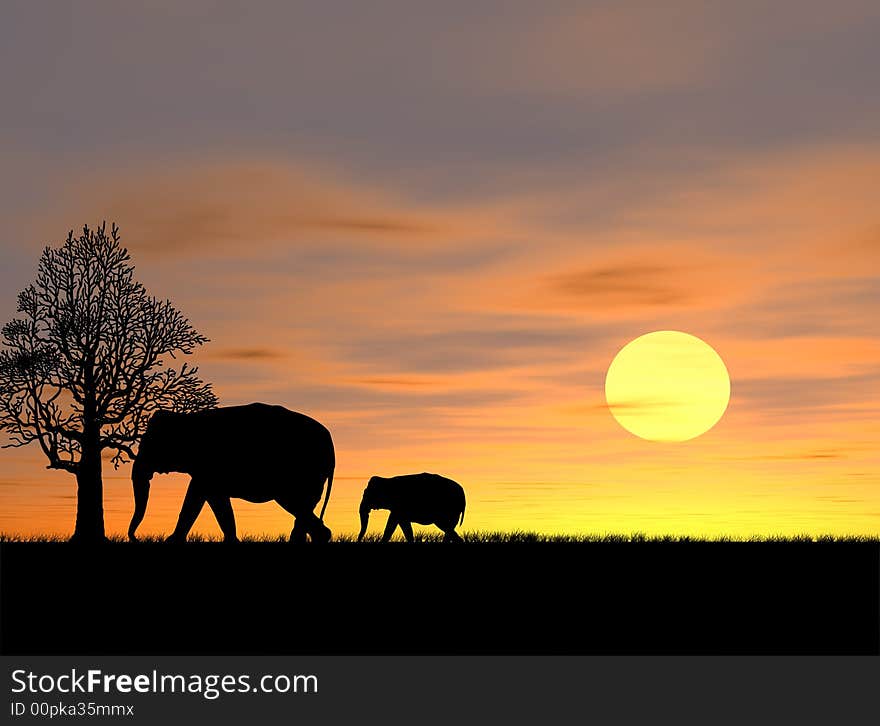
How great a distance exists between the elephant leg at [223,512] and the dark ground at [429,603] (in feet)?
16.3

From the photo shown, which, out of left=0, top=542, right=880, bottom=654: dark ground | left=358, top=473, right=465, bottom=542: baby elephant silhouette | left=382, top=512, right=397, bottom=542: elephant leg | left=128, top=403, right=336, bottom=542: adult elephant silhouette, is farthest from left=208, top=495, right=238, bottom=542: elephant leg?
left=358, top=473, right=465, bottom=542: baby elephant silhouette

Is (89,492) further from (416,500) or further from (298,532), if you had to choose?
(416,500)

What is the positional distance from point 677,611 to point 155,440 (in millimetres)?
17575

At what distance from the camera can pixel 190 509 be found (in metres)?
30.6

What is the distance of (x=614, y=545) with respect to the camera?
2881 cm

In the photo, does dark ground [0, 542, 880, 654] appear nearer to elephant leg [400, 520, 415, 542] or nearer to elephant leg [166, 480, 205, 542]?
elephant leg [166, 480, 205, 542]

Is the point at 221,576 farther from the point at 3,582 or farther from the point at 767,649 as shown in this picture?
the point at 767,649

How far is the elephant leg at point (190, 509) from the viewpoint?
30031mm

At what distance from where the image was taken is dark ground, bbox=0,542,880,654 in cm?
1648

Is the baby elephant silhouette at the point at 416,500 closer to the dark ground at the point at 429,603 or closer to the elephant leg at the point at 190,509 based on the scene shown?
the elephant leg at the point at 190,509

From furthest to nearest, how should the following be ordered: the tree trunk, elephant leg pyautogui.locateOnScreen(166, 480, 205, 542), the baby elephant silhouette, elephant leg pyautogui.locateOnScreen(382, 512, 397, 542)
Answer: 1. the baby elephant silhouette
2. elephant leg pyautogui.locateOnScreen(382, 512, 397, 542)
3. the tree trunk
4. elephant leg pyautogui.locateOnScreen(166, 480, 205, 542)

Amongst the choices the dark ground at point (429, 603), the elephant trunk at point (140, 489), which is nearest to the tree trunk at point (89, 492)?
the elephant trunk at point (140, 489)

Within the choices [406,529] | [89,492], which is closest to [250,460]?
[89,492]

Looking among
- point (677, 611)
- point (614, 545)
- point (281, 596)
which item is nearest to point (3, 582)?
point (281, 596)
